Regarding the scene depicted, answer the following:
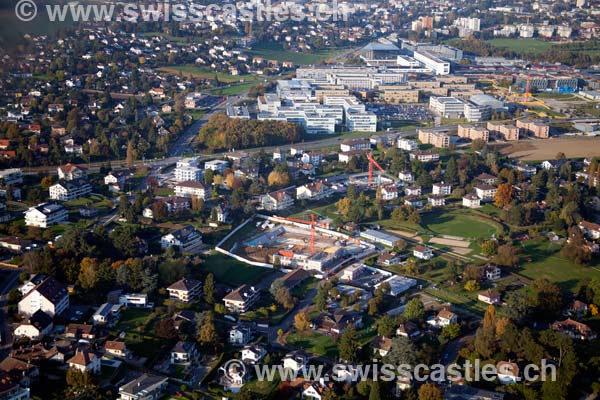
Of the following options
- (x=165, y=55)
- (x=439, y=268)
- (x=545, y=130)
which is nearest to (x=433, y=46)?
(x=165, y=55)

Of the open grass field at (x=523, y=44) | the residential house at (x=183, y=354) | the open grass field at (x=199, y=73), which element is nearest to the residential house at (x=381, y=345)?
the residential house at (x=183, y=354)

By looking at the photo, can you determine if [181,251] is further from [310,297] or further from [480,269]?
[480,269]

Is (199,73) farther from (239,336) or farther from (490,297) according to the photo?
(239,336)

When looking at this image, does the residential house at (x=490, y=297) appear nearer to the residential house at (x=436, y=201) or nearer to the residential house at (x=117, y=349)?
the residential house at (x=436, y=201)

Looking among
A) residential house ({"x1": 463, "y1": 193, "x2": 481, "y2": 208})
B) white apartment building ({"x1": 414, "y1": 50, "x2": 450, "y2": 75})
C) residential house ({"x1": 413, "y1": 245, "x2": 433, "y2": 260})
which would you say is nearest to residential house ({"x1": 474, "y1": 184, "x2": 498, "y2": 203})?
residential house ({"x1": 463, "y1": 193, "x2": 481, "y2": 208})

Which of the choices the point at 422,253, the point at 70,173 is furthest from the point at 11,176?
the point at 422,253

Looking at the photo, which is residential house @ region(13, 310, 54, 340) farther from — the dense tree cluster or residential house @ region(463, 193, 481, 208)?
the dense tree cluster
